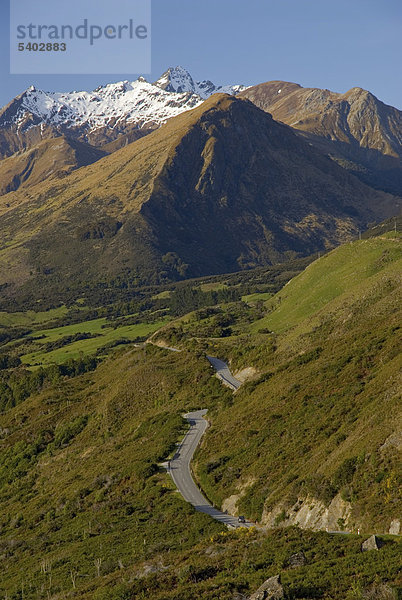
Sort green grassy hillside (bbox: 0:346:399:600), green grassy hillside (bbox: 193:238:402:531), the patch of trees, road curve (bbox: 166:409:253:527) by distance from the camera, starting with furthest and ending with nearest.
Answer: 1. the patch of trees
2. road curve (bbox: 166:409:253:527)
3. green grassy hillside (bbox: 193:238:402:531)
4. green grassy hillside (bbox: 0:346:399:600)

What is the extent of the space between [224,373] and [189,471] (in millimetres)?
37554

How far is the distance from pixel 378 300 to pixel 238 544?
215 ft

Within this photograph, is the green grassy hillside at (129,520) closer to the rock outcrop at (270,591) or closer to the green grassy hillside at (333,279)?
the rock outcrop at (270,591)

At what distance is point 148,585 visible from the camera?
37.0 m

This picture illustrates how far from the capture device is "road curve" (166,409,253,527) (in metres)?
53.1

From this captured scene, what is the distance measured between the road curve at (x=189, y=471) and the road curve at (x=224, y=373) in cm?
927

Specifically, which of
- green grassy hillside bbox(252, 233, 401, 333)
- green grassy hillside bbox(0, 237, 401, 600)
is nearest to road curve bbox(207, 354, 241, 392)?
green grassy hillside bbox(0, 237, 401, 600)

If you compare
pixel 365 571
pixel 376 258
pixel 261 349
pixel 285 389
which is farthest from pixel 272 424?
pixel 376 258

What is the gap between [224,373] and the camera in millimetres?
102000

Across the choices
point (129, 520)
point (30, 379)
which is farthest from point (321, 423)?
point (30, 379)

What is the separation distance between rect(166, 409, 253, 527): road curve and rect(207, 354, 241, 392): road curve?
30.4ft

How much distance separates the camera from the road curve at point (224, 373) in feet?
311

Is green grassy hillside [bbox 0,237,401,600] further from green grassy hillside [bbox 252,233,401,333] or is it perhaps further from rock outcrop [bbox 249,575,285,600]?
green grassy hillside [bbox 252,233,401,333]

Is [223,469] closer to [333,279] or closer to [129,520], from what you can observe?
[129,520]
